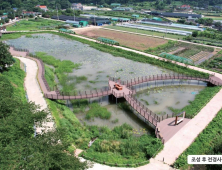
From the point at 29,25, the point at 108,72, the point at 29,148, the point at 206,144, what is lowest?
the point at 206,144

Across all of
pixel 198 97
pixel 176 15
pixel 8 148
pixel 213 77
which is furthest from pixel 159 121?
pixel 176 15

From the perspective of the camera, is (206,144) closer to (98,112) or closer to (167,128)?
(167,128)

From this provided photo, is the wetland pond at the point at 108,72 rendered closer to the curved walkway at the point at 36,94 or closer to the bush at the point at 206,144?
the curved walkway at the point at 36,94

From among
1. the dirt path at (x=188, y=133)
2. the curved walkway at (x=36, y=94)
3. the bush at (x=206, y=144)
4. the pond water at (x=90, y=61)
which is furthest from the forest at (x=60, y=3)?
the bush at (x=206, y=144)

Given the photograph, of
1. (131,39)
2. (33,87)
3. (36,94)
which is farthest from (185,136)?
(131,39)

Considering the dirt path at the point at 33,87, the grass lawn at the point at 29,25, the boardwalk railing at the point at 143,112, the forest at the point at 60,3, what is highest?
the forest at the point at 60,3

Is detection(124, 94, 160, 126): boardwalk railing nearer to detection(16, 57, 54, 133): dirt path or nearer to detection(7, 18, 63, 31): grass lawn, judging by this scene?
detection(16, 57, 54, 133): dirt path

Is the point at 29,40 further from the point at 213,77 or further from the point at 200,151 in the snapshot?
the point at 200,151
